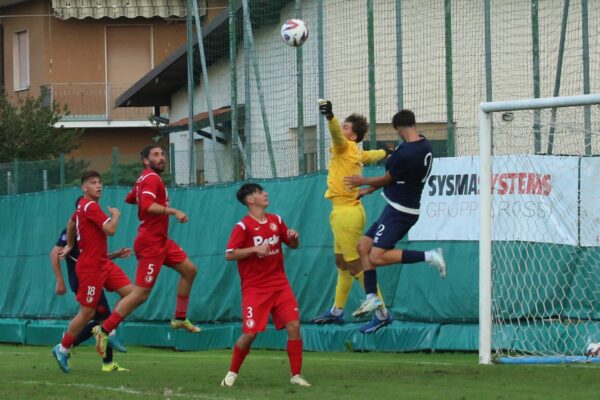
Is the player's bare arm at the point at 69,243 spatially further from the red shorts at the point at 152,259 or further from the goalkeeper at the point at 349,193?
the goalkeeper at the point at 349,193

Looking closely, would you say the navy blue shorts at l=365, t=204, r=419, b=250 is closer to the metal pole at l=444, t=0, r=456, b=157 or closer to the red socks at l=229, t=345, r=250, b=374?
the red socks at l=229, t=345, r=250, b=374

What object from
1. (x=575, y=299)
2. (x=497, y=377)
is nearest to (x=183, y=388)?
(x=497, y=377)

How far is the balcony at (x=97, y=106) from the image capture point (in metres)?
43.3

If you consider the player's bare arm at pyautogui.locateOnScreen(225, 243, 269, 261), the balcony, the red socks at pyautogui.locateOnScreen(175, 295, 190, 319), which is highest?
A: the balcony

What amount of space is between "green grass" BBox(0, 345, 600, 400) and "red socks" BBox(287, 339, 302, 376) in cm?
20

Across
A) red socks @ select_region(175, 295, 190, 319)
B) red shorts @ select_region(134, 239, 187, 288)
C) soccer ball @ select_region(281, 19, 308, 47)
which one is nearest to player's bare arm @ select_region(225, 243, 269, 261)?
red shorts @ select_region(134, 239, 187, 288)

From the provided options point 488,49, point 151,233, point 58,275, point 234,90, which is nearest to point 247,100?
point 234,90

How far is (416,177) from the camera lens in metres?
13.9

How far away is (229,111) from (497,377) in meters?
10.7

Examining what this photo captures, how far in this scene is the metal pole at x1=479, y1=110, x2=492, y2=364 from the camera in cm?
1336

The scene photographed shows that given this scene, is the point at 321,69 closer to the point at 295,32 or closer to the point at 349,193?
the point at 295,32

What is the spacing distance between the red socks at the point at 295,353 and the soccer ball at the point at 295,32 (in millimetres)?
5774

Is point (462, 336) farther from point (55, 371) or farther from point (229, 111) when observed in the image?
point (229, 111)

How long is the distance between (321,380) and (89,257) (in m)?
3.35
